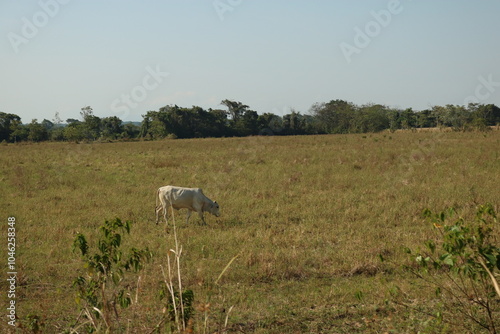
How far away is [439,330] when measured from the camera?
17.3 ft

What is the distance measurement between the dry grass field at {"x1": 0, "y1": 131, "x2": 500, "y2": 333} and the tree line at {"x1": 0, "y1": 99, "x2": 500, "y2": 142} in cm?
3709

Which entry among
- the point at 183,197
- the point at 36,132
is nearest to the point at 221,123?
the point at 36,132

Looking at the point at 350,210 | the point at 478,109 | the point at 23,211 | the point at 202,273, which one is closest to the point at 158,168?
the point at 23,211

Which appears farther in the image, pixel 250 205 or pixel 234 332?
pixel 250 205

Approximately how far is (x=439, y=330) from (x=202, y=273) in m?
3.77

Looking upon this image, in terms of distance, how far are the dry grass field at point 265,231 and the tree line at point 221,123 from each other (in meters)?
37.1

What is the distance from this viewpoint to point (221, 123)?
68.3 meters

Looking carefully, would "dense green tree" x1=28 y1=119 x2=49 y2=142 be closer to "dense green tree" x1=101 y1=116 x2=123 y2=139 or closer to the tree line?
the tree line

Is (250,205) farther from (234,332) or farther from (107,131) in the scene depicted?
(107,131)

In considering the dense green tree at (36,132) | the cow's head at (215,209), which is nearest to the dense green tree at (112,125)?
the dense green tree at (36,132)

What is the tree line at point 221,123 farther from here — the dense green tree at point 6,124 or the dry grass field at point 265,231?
the dry grass field at point 265,231

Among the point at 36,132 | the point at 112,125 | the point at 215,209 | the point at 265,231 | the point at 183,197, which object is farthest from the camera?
the point at 112,125

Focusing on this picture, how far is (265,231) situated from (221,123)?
58.7 metres

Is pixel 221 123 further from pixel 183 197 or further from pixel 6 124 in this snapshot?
pixel 183 197
